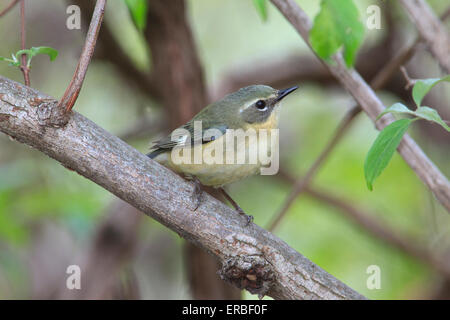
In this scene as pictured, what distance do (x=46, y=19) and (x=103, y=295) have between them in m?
3.20

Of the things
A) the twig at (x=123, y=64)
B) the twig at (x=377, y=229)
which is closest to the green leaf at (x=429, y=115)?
the twig at (x=123, y=64)

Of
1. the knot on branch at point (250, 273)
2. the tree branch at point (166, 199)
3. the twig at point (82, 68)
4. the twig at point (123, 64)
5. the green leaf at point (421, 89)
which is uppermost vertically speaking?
the twig at point (123, 64)

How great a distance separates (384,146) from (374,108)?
897 mm

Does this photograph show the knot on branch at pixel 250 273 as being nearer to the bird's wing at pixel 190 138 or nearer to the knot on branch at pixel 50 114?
the knot on branch at pixel 50 114

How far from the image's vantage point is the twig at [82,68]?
218 centimetres

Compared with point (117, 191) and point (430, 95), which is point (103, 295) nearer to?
point (117, 191)

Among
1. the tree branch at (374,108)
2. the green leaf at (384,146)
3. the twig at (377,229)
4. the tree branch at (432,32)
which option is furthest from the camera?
the twig at (377,229)

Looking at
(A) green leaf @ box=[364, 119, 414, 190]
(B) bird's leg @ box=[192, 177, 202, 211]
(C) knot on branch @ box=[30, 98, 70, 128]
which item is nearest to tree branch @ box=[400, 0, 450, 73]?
(A) green leaf @ box=[364, 119, 414, 190]

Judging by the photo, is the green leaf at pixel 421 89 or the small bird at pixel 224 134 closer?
the green leaf at pixel 421 89

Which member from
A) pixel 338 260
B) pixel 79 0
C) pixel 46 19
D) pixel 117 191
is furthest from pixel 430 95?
pixel 46 19

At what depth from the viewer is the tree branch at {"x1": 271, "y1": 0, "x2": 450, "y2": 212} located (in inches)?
112

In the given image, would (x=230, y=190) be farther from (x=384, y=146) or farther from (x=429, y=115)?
(x=429, y=115)

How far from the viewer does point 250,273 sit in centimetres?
243

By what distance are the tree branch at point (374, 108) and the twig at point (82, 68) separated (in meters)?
1.15
